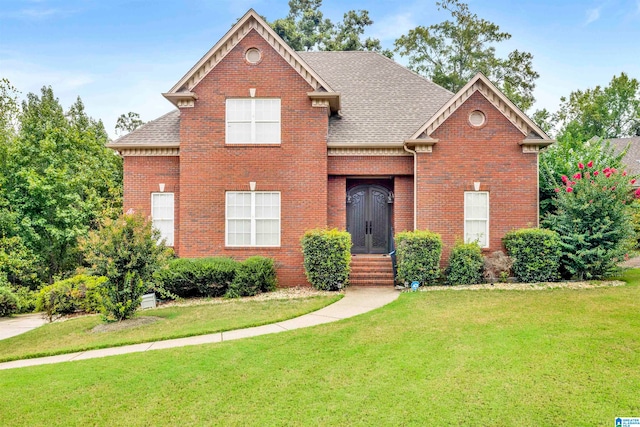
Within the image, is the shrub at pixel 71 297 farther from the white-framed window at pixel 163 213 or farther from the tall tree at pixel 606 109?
the tall tree at pixel 606 109

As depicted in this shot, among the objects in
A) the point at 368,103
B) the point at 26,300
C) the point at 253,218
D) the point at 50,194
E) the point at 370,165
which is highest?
the point at 368,103

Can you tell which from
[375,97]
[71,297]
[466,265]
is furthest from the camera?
[375,97]

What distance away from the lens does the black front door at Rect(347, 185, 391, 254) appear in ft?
47.8

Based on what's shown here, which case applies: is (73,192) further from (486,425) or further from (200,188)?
(486,425)

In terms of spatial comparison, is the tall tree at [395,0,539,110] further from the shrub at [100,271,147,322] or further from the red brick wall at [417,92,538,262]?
the shrub at [100,271,147,322]

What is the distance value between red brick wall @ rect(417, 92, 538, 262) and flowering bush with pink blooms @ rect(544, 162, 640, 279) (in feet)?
4.09

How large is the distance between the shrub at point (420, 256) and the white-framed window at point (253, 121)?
5.42 m

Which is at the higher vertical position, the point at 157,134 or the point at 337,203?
the point at 157,134

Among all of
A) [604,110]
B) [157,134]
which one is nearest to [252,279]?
[157,134]

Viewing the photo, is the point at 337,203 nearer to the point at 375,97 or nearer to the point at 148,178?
the point at 375,97

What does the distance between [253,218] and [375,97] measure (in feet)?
23.4

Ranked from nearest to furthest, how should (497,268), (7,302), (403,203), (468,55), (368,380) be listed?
(368,380) < (7,302) < (497,268) < (403,203) < (468,55)

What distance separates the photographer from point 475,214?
42.3 feet

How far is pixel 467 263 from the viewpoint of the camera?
38.2ft
